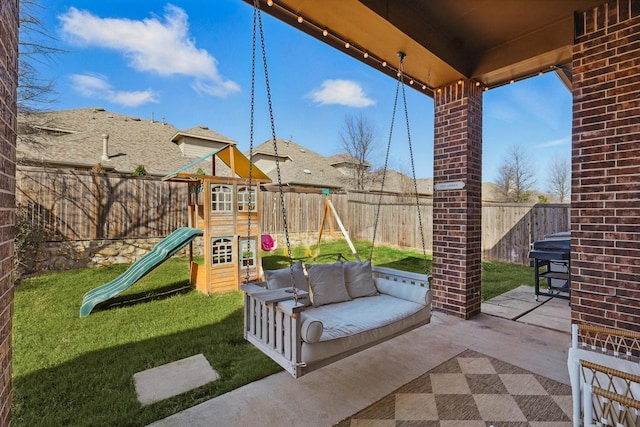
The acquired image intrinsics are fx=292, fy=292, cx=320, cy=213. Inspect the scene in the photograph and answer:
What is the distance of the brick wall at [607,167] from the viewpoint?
2.55 meters

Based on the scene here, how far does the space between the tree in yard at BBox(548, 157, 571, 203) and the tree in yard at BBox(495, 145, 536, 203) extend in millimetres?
2389

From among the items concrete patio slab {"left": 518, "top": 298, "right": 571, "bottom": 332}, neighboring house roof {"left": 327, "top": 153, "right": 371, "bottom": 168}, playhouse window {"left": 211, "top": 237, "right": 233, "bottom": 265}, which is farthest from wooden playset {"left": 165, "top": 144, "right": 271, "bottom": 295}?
neighboring house roof {"left": 327, "top": 153, "right": 371, "bottom": 168}

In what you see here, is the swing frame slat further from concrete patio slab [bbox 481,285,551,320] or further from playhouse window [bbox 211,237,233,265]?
playhouse window [bbox 211,237,233,265]

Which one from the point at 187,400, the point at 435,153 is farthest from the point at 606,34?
the point at 187,400

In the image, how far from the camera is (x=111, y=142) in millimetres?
10891

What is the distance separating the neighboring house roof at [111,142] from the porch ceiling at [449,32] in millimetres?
7784

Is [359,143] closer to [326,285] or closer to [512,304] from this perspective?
[512,304]

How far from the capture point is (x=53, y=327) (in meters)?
3.68

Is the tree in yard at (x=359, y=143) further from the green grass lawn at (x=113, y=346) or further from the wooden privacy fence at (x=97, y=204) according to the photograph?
the green grass lawn at (x=113, y=346)

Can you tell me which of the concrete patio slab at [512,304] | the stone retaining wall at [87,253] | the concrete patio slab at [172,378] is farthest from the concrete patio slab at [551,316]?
the stone retaining wall at [87,253]

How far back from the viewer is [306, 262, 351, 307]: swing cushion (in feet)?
10.2

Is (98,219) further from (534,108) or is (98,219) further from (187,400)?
(534,108)

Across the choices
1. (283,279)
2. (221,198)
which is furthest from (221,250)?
(283,279)

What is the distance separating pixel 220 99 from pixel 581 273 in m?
12.2
